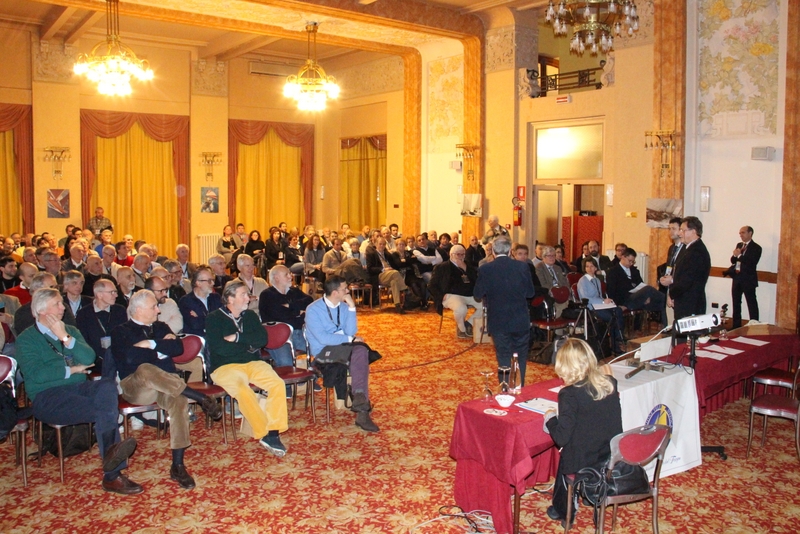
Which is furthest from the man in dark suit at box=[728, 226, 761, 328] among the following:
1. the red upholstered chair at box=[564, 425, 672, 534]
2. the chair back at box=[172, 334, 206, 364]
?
the chair back at box=[172, 334, 206, 364]

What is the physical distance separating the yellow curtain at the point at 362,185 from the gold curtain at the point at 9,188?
24.3 feet

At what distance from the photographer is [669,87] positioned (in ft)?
34.0

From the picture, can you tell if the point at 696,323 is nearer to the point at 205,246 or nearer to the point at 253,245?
the point at 253,245

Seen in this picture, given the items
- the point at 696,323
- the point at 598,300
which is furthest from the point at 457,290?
the point at 696,323

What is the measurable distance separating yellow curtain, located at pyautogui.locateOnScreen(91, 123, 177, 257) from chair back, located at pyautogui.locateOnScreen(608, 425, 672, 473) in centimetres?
1464

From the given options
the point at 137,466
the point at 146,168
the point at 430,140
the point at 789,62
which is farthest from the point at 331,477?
the point at 146,168

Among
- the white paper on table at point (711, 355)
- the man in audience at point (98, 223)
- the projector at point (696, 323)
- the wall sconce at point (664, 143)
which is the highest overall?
the wall sconce at point (664, 143)

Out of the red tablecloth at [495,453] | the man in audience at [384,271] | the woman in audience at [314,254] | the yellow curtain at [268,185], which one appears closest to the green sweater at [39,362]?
the red tablecloth at [495,453]

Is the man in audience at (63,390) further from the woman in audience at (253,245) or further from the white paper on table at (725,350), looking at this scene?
the woman in audience at (253,245)

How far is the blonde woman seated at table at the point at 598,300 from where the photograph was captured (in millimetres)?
8320

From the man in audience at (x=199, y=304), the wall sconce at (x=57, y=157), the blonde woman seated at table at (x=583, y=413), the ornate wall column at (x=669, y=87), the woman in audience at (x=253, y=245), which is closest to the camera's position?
the blonde woman seated at table at (x=583, y=413)

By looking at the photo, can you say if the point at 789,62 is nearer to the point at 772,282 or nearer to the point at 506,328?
the point at 772,282

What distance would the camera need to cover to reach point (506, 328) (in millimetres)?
6008

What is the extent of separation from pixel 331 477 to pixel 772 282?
7268mm
